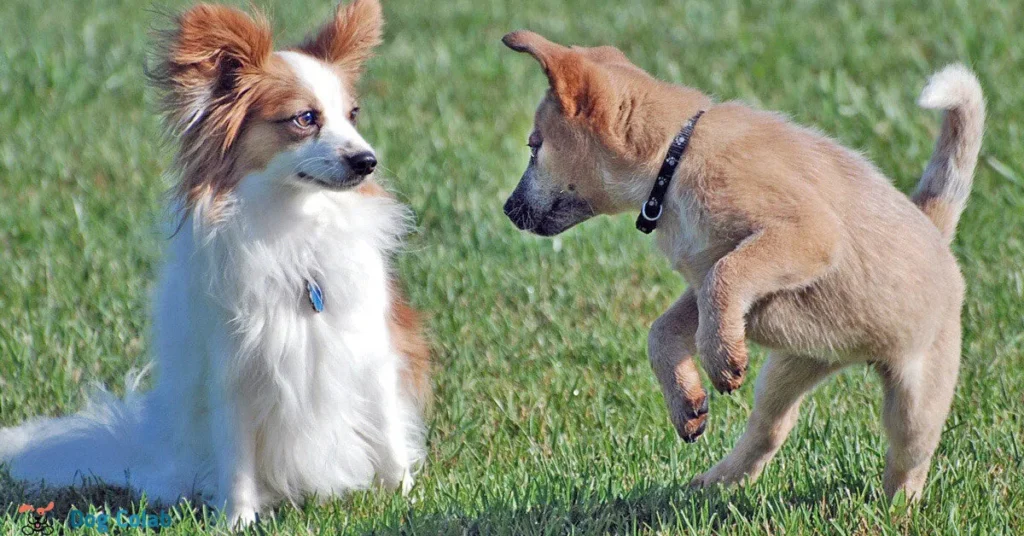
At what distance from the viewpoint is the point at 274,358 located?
13.1ft

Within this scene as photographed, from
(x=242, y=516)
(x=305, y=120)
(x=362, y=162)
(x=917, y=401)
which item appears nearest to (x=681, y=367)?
(x=917, y=401)

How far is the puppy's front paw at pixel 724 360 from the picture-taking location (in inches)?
128

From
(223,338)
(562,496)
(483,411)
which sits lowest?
(483,411)

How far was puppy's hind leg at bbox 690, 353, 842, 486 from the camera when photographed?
381 centimetres

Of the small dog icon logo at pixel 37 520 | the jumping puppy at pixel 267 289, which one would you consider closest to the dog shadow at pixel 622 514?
the jumping puppy at pixel 267 289

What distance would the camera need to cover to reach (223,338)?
3.99 metres

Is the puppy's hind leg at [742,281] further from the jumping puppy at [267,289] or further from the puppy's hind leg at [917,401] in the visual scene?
the jumping puppy at [267,289]

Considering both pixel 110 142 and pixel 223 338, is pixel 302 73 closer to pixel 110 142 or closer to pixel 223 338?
pixel 223 338

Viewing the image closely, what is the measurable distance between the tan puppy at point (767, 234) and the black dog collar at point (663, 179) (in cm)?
2

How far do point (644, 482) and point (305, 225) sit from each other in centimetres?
137

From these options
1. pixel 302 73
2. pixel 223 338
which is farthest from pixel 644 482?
pixel 302 73

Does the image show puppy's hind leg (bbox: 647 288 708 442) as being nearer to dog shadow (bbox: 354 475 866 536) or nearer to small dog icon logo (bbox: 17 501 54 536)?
dog shadow (bbox: 354 475 866 536)

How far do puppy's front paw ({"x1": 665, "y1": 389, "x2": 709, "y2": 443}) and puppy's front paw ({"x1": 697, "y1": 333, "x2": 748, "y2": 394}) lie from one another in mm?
115

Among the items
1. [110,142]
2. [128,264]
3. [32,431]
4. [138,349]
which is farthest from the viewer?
[110,142]
